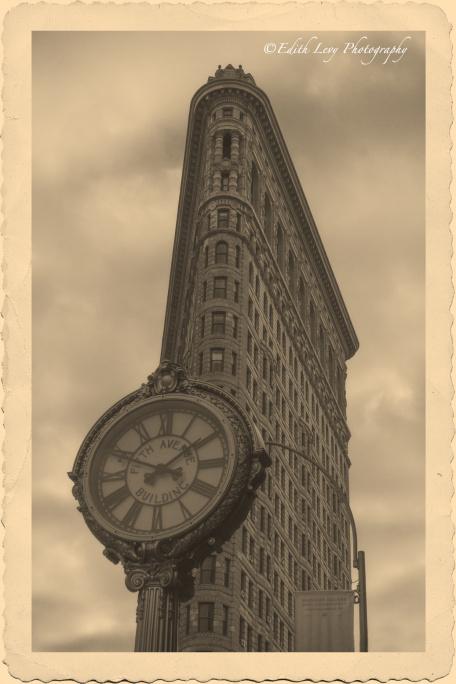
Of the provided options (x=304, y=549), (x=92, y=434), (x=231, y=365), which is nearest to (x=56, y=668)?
(x=92, y=434)

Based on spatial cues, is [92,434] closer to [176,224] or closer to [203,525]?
[203,525]

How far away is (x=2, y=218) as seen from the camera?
18.1 m

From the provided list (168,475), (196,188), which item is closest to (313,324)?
(196,188)

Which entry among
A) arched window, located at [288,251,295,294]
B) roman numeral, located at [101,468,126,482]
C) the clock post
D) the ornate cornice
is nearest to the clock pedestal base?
the clock post

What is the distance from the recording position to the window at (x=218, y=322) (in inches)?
3629

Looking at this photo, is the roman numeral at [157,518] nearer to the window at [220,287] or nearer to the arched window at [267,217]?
the window at [220,287]

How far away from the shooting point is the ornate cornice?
342 ft

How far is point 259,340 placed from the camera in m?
96.9

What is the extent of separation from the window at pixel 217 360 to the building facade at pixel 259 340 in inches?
3.9

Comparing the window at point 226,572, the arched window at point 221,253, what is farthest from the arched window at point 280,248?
the window at point 226,572

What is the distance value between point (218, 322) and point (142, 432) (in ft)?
246

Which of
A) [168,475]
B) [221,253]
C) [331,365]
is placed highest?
[331,365]

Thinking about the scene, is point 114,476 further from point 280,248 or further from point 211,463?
point 280,248

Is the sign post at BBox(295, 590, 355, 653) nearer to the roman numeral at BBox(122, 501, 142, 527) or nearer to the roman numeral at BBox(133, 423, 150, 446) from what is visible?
the roman numeral at BBox(122, 501, 142, 527)
